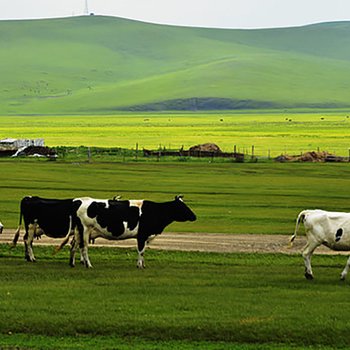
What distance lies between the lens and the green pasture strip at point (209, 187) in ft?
110

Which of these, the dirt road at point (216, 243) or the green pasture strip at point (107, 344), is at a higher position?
the green pasture strip at point (107, 344)

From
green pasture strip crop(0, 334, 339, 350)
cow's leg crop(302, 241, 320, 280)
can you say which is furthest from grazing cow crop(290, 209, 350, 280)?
green pasture strip crop(0, 334, 339, 350)

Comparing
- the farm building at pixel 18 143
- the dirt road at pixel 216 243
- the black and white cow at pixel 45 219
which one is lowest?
the farm building at pixel 18 143

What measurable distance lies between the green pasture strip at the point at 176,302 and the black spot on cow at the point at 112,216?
83 cm

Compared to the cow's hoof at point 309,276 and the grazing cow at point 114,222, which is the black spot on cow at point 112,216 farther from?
the cow's hoof at point 309,276

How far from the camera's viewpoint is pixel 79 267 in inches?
844

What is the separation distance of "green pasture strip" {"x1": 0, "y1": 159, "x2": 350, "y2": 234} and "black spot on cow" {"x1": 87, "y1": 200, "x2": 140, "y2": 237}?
889cm

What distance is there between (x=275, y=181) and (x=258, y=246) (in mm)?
25267

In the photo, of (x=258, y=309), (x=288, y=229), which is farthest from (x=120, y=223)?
(x=288, y=229)

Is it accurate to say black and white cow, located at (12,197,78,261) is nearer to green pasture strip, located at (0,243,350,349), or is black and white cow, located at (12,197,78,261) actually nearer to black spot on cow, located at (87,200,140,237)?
green pasture strip, located at (0,243,350,349)

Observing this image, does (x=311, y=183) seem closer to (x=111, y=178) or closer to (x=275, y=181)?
(x=275, y=181)

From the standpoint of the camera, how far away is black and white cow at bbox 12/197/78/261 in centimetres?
2225

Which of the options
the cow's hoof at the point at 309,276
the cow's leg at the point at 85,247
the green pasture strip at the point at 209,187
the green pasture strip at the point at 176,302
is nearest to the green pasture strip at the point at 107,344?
the green pasture strip at the point at 176,302

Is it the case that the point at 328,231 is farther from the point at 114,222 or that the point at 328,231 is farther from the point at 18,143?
the point at 18,143
